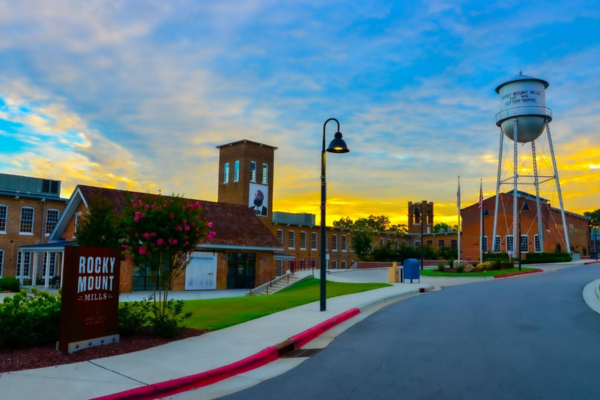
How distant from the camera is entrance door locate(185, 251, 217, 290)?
1436 inches

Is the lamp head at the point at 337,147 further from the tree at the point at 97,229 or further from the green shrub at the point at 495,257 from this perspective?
the green shrub at the point at 495,257

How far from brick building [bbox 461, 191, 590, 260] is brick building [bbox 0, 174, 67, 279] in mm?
47053

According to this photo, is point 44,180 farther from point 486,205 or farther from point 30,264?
point 486,205

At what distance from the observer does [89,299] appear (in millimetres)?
9695

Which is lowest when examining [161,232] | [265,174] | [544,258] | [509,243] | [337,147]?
[544,258]

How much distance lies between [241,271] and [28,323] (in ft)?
101

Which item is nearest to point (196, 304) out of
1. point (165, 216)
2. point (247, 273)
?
point (165, 216)

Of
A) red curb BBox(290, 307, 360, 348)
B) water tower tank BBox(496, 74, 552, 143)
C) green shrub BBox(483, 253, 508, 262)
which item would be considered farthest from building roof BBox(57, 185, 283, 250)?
water tower tank BBox(496, 74, 552, 143)

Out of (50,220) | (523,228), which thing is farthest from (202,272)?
(523,228)

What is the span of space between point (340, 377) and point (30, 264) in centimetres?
4039

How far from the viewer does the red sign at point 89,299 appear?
363 inches

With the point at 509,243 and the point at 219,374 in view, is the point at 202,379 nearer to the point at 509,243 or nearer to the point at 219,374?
the point at 219,374

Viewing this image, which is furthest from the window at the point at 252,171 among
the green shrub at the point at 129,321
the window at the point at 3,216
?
the green shrub at the point at 129,321

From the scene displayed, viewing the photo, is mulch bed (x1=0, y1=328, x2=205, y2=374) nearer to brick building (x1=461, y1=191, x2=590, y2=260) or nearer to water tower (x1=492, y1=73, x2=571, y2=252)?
water tower (x1=492, y1=73, x2=571, y2=252)
